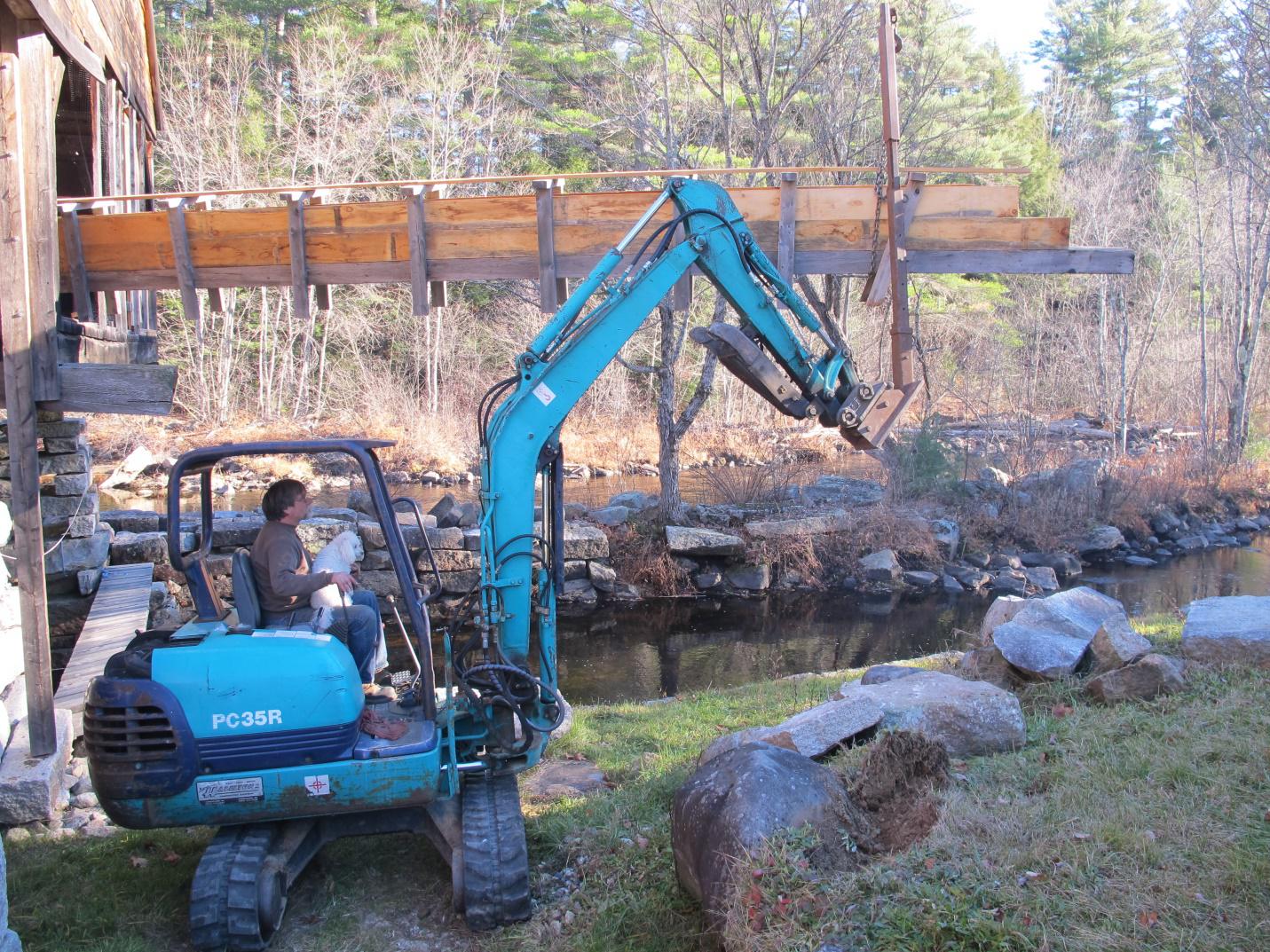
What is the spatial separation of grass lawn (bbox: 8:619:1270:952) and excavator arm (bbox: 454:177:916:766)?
2.83 ft

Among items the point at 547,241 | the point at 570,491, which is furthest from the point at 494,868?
the point at 570,491

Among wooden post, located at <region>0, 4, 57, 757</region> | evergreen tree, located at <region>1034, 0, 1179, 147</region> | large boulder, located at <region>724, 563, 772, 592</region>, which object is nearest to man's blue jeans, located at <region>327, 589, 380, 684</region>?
wooden post, located at <region>0, 4, 57, 757</region>

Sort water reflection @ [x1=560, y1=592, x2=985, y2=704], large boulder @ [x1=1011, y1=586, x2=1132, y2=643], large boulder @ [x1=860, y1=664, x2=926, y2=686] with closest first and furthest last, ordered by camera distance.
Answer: large boulder @ [x1=1011, y1=586, x2=1132, y2=643] → large boulder @ [x1=860, y1=664, x2=926, y2=686] → water reflection @ [x1=560, y1=592, x2=985, y2=704]

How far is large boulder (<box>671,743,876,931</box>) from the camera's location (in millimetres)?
4309

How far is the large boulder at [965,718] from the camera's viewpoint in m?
5.93

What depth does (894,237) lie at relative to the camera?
20.5 ft

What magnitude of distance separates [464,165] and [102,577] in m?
20.3

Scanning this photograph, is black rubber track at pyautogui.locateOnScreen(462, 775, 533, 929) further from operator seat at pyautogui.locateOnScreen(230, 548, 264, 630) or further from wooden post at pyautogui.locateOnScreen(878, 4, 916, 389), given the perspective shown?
wooden post at pyautogui.locateOnScreen(878, 4, 916, 389)

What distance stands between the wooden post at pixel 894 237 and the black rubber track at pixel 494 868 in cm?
347

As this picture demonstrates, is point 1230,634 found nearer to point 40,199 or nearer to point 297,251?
point 297,251

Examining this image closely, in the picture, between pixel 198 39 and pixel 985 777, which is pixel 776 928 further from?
pixel 198 39

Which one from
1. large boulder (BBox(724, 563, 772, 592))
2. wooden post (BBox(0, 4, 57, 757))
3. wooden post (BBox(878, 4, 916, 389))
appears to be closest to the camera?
wooden post (BBox(878, 4, 916, 389))

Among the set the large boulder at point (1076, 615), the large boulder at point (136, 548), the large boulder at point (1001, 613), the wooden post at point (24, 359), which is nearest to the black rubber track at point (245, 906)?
the wooden post at point (24, 359)

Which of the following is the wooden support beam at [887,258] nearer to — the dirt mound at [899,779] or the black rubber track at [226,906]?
the dirt mound at [899,779]
